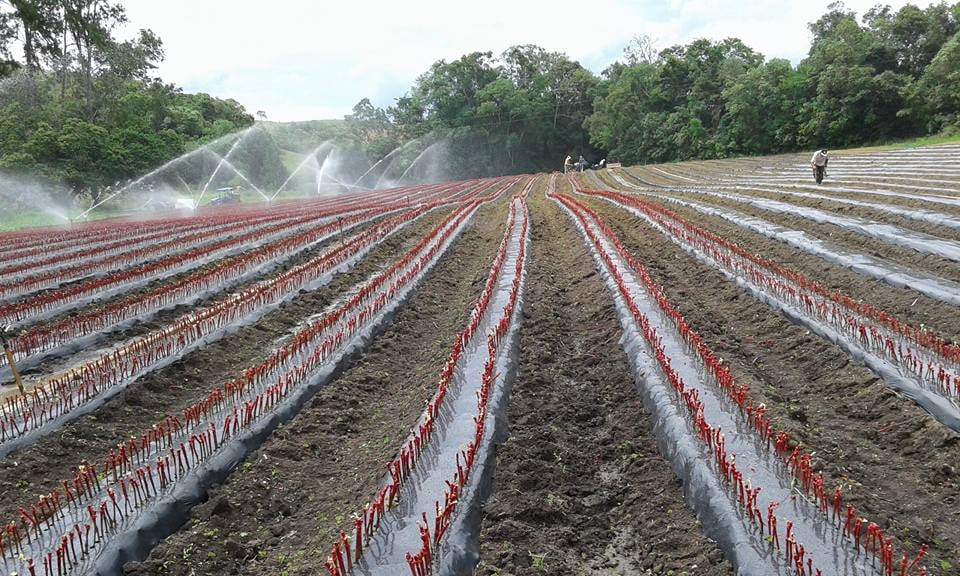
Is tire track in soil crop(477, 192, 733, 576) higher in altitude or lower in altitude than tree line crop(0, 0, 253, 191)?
lower

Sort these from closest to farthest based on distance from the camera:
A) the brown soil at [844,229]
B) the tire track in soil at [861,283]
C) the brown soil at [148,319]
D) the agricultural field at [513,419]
Result: the agricultural field at [513,419] → the tire track in soil at [861,283] → the brown soil at [148,319] → the brown soil at [844,229]

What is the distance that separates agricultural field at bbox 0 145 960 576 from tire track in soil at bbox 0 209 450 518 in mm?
29

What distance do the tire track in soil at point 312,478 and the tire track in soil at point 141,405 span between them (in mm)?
1370

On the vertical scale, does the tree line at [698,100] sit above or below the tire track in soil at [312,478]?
above

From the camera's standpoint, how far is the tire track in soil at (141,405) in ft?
14.7

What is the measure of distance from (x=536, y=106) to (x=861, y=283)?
59.2 m

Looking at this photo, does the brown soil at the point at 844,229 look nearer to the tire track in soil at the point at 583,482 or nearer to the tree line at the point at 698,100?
the tire track in soil at the point at 583,482

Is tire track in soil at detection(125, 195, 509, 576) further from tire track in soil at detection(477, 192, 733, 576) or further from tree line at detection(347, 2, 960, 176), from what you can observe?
tree line at detection(347, 2, 960, 176)

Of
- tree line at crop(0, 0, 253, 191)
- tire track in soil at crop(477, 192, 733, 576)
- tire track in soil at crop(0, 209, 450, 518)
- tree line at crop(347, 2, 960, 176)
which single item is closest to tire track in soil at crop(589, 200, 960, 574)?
tire track in soil at crop(477, 192, 733, 576)

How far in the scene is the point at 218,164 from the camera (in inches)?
1757

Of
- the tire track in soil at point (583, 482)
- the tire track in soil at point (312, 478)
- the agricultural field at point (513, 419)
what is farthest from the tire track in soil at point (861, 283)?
the tire track in soil at point (312, 478)

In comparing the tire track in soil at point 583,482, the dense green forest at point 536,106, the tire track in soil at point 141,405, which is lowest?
the tire track in soil at point 583,482

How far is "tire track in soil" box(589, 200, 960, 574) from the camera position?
3539 millimetres

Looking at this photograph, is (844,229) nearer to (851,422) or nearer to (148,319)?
(851,422)
